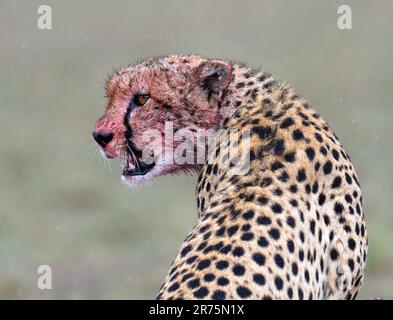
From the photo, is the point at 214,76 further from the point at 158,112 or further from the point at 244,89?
the point at 158,112

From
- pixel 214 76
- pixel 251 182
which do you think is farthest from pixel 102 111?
pixel 251 182

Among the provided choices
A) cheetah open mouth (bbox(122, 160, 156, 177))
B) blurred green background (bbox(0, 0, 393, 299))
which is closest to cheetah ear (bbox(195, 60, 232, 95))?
cheetah open mouth (bbox(122, 160, 156, 177))

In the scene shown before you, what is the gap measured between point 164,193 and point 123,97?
721 cm

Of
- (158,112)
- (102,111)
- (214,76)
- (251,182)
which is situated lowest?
(251,182)

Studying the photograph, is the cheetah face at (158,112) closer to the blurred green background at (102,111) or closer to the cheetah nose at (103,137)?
the cheetah nose at (103,137)

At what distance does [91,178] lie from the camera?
13.1m

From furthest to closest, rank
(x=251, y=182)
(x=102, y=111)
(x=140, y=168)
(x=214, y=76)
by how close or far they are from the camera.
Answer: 1. (x=102, y=111)
2. (x=140, y=168)
3. (x=214, y=76)
4. (x=251, y=182)

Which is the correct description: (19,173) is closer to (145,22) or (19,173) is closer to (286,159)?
(145,22)

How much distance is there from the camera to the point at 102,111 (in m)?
14.7

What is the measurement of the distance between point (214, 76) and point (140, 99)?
12.0 inches

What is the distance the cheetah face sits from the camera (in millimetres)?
5305

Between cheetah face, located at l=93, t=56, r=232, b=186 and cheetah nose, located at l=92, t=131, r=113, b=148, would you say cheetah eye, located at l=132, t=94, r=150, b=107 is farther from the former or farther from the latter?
cheetah nose, located at l=92, t=131, r=113, b=148

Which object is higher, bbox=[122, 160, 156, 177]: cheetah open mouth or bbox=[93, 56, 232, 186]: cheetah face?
bbox=[93, 56, 232, 186]: cheetah face
